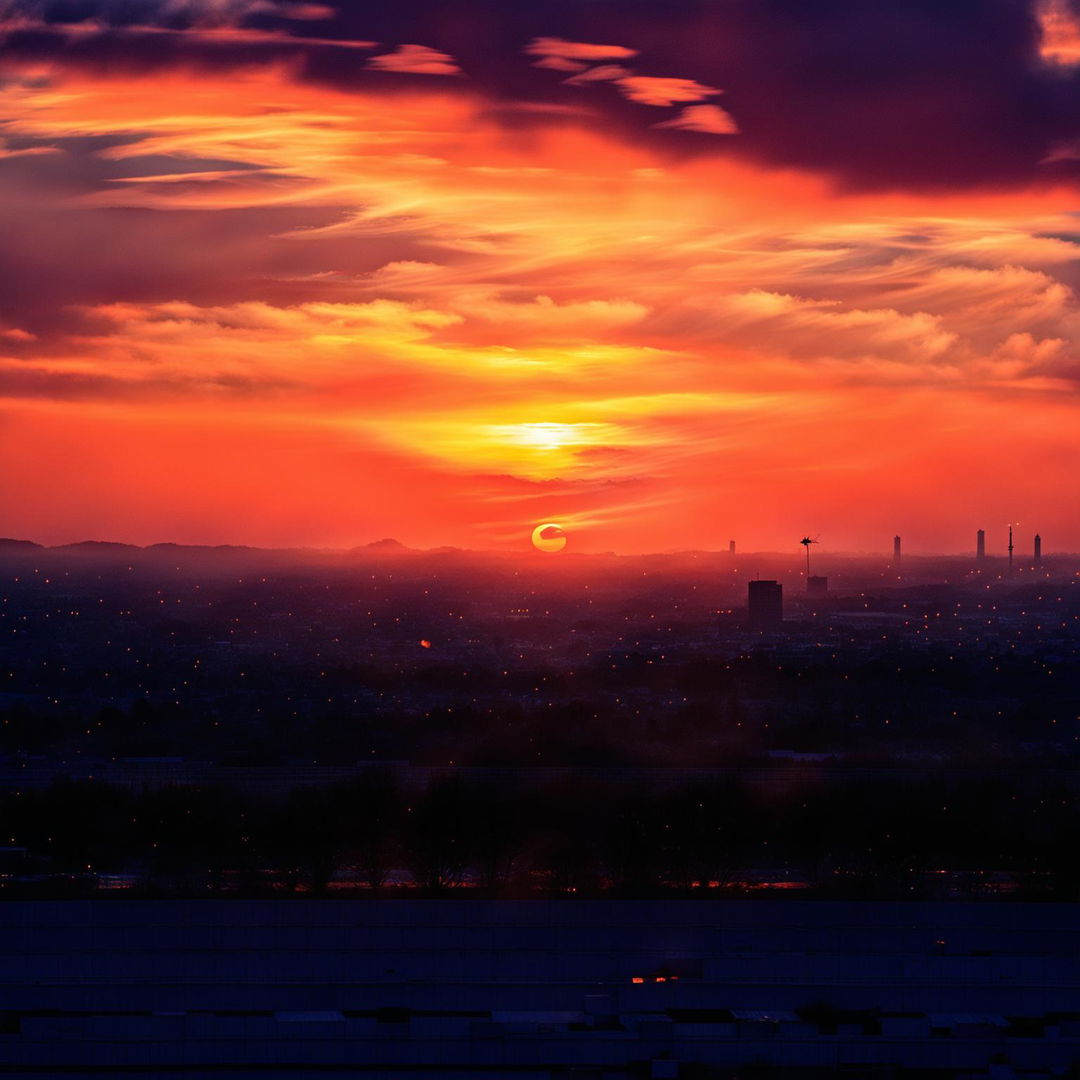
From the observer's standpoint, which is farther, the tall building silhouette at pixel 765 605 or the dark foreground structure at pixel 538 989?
the tall building silhouette at pixel 765 605

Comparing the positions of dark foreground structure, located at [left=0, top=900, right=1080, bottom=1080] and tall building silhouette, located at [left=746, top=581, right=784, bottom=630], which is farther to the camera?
tall building silhouette, located at [left=746, top=581, right=784, bottom=630]

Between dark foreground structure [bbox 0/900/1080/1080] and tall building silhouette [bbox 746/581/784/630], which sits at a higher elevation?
tall building silhouette [bbox 746/581/784/630]

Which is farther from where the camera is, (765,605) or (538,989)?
(765,605)

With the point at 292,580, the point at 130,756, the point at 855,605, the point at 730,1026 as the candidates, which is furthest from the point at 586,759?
the point at 292,580

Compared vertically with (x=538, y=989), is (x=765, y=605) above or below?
above

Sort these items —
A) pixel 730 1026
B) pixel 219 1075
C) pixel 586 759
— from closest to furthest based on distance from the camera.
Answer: pixel 219 1075 < pixel 730 1026 < pixel 586 759

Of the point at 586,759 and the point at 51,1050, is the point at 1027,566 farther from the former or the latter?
the point at 51,1050

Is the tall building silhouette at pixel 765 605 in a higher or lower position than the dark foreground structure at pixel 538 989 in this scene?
higher

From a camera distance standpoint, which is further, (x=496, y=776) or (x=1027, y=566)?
(x=1027, y=566)
